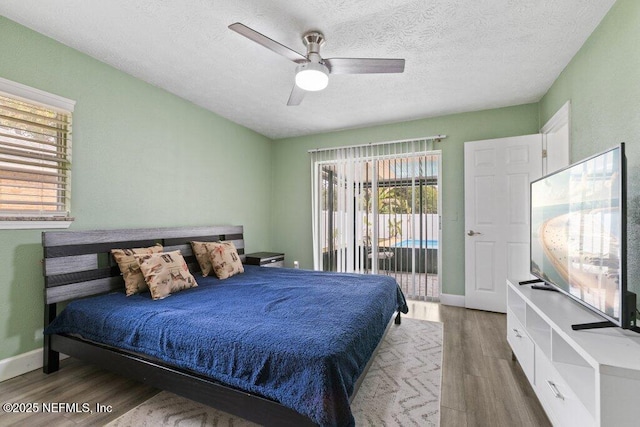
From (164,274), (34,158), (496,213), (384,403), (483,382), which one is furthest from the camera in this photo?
(496,213)

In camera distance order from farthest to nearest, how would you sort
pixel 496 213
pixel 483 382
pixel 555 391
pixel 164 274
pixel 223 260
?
pixel 496 213 < pixel 223 260 < pixel 164 274 < pixel 483 382 < pixel 555 391

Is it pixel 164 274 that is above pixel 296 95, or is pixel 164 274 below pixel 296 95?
below

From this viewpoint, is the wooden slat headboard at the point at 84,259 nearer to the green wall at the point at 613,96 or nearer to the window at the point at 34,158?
the window at the point at 34,158

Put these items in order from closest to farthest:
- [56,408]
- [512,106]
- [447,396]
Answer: [56,408] < [447,396] < [512,106]

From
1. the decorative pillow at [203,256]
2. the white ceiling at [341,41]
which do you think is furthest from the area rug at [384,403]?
the white ceiling at [341,41]

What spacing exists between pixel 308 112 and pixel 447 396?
3.30m

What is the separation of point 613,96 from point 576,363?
5.54 feet

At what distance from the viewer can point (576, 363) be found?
1482mm

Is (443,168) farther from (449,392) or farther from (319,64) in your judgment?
(449,392)

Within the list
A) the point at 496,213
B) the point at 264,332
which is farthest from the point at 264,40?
the point at 496,213

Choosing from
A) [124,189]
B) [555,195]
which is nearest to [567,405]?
[555,195]

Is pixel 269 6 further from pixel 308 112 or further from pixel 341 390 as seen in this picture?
pixel 341 390

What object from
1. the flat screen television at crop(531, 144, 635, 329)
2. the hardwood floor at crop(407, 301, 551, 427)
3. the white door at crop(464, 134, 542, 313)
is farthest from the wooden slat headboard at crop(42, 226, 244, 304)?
the white door at crop(464, 134, 542, 313)

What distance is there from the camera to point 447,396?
6.18 ft
